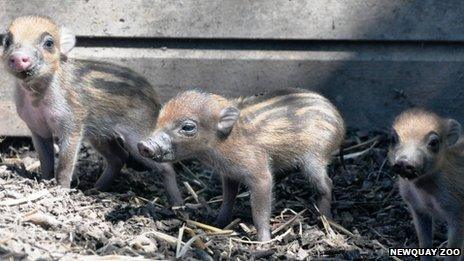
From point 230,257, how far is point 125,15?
2.73 meters

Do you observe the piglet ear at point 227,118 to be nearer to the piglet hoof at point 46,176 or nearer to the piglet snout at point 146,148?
the piglet snout at point 146,148

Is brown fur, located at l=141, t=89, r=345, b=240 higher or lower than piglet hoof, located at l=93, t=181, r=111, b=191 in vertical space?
higher

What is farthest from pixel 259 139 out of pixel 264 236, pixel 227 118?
pixel 264 236

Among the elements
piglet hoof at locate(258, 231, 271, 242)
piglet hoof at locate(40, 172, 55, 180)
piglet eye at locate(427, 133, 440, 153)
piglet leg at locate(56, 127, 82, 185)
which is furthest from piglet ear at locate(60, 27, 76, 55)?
piglet eye at locate(427, 133, 440, 153)

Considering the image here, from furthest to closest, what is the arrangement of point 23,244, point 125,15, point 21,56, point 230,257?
point 125,15 → point 21,56 → point 230,257 → point 23,244

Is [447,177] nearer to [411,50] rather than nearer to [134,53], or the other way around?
[411,50]

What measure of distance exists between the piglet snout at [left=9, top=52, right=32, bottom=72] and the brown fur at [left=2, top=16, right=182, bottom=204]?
118 mm

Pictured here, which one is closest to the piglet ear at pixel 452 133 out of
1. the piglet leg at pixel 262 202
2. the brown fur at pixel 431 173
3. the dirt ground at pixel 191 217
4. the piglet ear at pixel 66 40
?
the brown fur at pixel 431 173

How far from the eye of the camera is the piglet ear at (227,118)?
6941 mm

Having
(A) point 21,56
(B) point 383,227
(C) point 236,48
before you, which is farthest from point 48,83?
(B) point 383,227

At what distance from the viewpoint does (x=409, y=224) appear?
7246mm

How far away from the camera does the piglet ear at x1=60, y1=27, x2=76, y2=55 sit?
762 centimetres

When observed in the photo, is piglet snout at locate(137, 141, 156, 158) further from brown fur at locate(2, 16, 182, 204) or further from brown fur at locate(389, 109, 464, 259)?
brown fur at locate(389, 109, 464, 259)

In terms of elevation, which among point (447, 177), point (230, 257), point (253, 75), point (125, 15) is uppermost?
point (125, 15)
